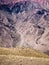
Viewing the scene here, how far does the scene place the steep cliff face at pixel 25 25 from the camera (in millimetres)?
106875

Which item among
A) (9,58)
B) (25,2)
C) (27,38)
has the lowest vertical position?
(27,38)

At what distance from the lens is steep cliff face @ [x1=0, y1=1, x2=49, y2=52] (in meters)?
107

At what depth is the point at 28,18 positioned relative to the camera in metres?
130

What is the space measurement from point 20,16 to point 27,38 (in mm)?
16166

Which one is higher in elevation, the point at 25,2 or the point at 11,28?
the point at 25,2

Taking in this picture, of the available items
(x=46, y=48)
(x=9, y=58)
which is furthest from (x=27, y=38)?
(x=9, y=58)

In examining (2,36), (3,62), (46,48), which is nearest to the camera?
(3,62)

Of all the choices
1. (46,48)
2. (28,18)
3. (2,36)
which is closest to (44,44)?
(46,48)

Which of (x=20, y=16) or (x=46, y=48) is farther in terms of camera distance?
(x=20, y=16)

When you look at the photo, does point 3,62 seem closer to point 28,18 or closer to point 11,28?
point 11,28

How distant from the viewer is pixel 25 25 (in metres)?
126

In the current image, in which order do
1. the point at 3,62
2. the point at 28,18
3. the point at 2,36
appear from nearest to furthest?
the point at 3,62
the point at 2,36
the point at 28,18

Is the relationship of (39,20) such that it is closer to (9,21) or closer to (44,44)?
(9,21)

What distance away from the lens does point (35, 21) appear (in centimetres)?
12519
